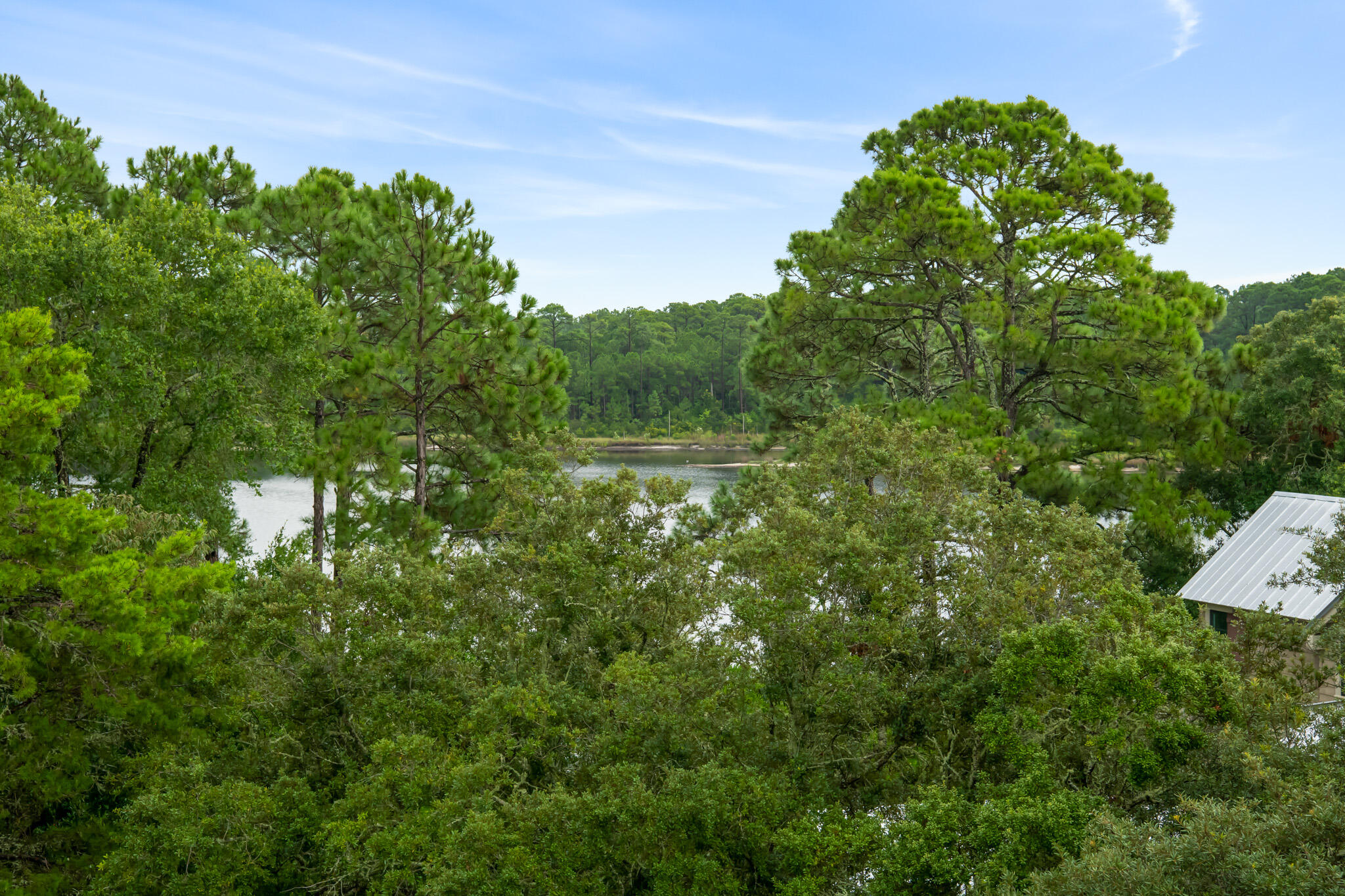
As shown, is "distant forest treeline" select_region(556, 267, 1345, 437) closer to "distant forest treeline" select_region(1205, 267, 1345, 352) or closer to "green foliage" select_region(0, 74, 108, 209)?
"distant forest treeline" select_region(1205, 267, 1345, 352)

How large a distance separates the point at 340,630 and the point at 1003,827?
615cm

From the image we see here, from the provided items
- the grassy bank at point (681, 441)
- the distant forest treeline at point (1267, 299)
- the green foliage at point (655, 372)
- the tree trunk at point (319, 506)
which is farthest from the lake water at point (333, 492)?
the distant forest treeline at point (1267, 299)

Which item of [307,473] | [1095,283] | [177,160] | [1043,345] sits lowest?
[307,473]

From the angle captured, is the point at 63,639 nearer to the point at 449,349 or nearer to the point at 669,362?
the point at 449,349

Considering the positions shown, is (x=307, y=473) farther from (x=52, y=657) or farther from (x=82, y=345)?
(x=52, y=657)

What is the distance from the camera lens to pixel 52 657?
9.88m

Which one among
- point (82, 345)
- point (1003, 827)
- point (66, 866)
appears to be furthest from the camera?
point (82, 345)

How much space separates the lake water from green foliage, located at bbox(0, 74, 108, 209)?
727 centimetres

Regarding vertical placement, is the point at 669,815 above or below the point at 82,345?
below

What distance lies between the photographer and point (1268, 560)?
50.0ft

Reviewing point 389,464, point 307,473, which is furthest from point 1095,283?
point 307,473

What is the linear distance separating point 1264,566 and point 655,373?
228 feet

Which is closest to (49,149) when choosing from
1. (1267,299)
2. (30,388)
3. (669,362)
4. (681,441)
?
(30,388)

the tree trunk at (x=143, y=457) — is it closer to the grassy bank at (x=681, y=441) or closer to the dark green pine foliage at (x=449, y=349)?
the dark green pine foliage at (x=449, y=349)
